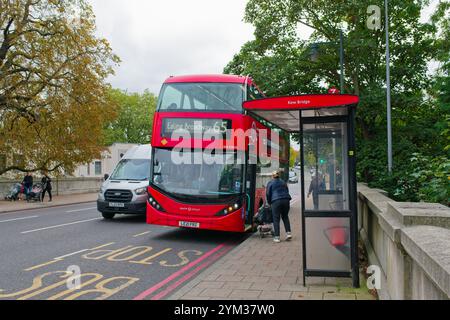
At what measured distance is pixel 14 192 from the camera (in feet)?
90.2

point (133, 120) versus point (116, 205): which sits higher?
point (133, 120)

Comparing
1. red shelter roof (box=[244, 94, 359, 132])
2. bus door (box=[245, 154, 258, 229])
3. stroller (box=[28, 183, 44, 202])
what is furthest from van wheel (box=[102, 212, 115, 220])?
stroller (box=[28, 183, 44, 202])

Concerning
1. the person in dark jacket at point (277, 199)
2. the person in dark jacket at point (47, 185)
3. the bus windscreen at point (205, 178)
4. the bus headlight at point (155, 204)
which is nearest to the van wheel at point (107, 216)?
the bus headlight at point (155, 204)

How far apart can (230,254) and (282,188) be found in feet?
8.01

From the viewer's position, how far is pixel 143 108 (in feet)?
245

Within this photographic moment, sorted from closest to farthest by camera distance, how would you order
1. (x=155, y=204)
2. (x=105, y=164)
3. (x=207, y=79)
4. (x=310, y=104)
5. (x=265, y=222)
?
(x=310, y=104) → (x=155, y=204) → (x=207, y=79) → (x=265, y=222) → (x=105, y=164)

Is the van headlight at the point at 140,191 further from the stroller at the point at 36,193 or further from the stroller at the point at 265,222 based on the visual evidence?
the stroller at the point at 36,193

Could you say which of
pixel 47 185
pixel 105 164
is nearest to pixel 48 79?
pixel 47 185

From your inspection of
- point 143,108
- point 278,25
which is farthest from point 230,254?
point 143,108

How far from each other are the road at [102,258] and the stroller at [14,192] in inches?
572

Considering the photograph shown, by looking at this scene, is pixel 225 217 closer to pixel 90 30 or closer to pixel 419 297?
pixel 419 297

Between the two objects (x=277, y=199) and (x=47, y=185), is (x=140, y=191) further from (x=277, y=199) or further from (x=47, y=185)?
(x=47, y=185)

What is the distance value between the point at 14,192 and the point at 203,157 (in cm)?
2096

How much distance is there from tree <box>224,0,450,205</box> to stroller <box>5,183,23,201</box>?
16.3 metres
